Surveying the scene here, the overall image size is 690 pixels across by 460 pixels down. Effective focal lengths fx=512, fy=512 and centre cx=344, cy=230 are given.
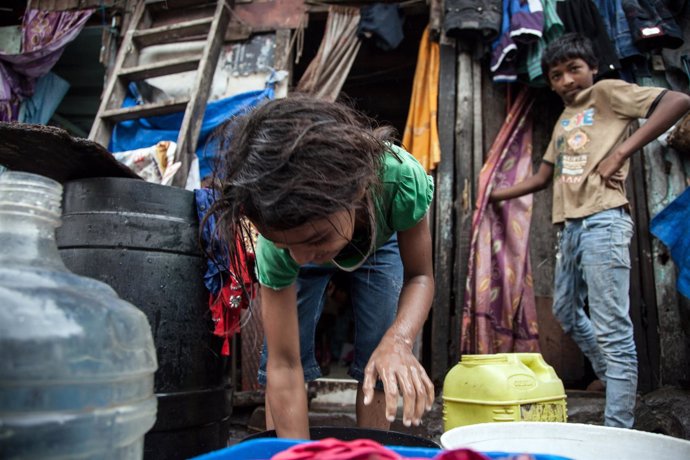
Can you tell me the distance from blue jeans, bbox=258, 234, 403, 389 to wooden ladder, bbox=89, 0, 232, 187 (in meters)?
1.49

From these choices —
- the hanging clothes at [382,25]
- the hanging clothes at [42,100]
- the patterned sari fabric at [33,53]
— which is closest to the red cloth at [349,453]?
the hanging clothes at [382,25]

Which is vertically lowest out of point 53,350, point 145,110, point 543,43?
point 53,350

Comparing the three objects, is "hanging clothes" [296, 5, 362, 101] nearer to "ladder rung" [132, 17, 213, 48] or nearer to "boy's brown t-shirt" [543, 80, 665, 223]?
"ladder rung" [132, 17, 213, 48]

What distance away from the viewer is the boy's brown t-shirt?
107 inches

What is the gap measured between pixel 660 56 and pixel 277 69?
2846 mm

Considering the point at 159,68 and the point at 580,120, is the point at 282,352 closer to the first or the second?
the point at 580,120

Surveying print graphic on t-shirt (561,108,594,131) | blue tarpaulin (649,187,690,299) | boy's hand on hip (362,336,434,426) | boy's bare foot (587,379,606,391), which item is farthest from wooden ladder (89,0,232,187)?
boy's bare foot (587,379,606,391)

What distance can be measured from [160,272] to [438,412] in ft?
6.83

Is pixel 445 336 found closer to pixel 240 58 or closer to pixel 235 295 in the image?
pixel 235 295

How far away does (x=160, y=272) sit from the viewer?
74.8 inches

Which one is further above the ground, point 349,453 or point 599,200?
point 599,200

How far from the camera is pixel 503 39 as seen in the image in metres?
3.66

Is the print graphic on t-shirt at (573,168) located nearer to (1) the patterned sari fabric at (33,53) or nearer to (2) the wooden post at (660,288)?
(2) the wooden post at (660,288)

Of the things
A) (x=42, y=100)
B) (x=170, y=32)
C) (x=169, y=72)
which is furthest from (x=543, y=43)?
(x=42, y=100)
